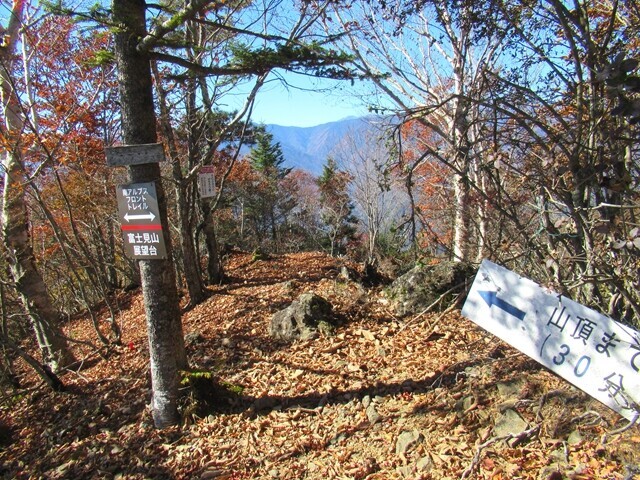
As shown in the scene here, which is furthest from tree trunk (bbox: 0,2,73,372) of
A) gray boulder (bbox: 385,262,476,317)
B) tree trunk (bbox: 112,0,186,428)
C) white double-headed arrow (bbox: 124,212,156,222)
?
gray boulder (bbox: 385,262,476,317)

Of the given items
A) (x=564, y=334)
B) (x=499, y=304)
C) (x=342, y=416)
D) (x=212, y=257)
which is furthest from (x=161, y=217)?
(x=212, y=257)

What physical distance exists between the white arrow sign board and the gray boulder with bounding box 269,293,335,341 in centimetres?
246

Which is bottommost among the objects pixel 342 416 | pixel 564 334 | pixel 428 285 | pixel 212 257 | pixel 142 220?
pixel 342 416

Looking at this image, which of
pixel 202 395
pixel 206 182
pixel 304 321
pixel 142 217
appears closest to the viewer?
pixel 142 217

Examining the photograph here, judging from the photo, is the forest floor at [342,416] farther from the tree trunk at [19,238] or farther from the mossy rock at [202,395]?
the tree trunk at [19,238]

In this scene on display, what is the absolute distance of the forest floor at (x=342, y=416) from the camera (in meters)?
2.38

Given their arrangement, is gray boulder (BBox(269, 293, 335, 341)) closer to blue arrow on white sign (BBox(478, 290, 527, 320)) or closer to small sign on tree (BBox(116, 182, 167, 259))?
small sign on tree (BBox(116, 182, 167, 259))

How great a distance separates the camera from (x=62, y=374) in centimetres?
597

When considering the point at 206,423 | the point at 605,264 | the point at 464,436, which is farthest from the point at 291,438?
the point at 605,264

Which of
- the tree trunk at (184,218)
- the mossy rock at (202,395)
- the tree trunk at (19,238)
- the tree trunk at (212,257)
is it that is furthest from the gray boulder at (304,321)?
the tree trunk at (19,238)

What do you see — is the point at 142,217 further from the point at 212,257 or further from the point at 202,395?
the point at 212,257

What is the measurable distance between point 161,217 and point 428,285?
3.14 m

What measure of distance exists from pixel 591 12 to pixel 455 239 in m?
4.67

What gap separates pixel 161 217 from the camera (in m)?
3.30
